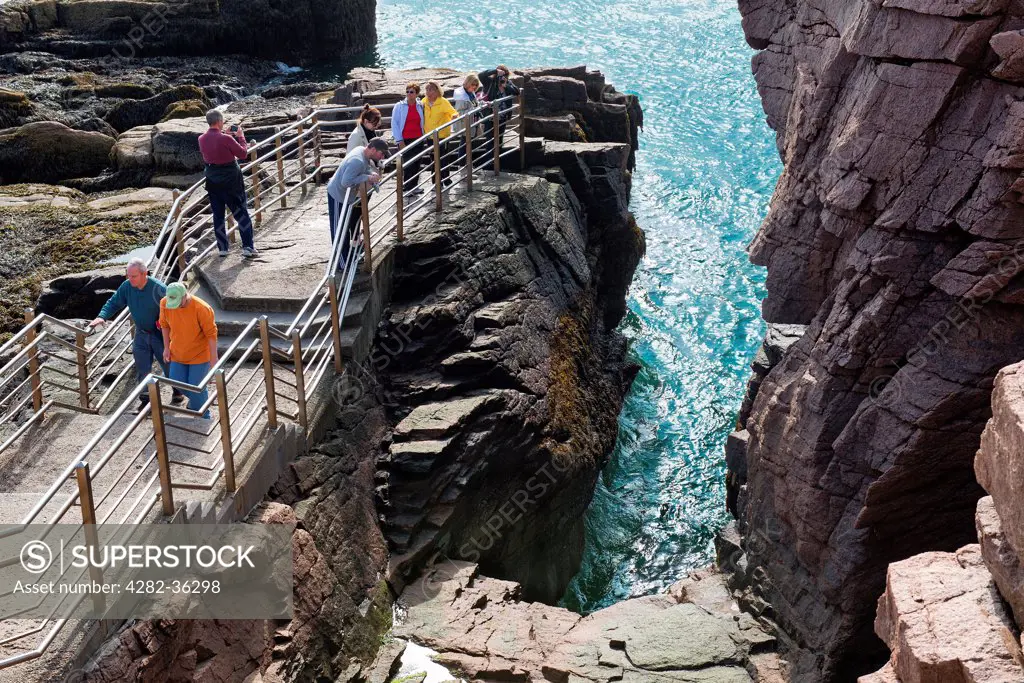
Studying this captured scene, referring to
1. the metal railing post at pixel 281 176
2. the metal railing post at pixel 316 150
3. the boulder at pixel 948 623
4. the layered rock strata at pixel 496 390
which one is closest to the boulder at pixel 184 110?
the metal railing post at pixel 316 150

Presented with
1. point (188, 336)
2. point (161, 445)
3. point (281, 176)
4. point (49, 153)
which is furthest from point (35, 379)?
point (49, 153)

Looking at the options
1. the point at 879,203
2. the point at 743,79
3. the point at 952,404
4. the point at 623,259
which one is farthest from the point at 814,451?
the point at 743,79

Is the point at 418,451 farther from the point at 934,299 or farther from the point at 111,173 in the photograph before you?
the point at 111,173

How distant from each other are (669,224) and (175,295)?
25.0 metres

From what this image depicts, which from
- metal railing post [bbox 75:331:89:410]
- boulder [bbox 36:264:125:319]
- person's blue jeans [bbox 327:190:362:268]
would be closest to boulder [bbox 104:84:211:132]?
boulder [bbox 36:264:125:319]

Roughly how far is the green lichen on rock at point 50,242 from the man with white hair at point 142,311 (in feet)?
21.3

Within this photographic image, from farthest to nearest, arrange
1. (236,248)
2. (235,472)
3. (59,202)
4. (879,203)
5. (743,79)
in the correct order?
(743,79)
(59,202)
(236,248)
(879,203)
(235,472)

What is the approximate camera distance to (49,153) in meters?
23.5

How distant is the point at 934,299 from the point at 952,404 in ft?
4.19

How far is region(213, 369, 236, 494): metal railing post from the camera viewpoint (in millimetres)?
9211

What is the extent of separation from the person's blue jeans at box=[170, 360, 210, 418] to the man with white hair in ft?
1.47

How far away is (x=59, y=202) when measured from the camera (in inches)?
826

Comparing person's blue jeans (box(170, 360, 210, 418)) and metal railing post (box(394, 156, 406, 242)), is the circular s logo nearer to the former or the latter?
person's blue jeans (box(170, 360, 210, 418))

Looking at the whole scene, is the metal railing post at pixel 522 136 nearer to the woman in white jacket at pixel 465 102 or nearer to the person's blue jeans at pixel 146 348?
the woman in white jacket at pixel 465 102
